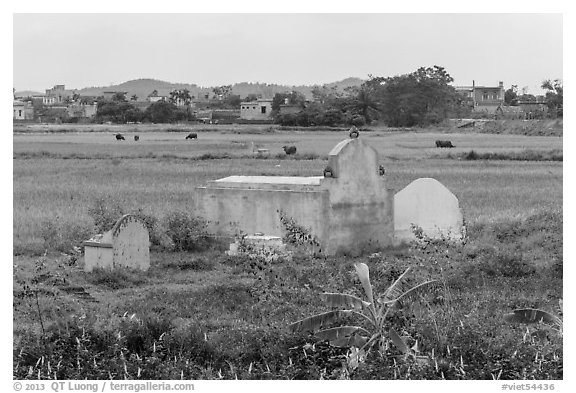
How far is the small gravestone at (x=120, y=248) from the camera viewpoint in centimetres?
1475

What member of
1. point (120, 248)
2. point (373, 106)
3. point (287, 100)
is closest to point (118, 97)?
point (287, 100)

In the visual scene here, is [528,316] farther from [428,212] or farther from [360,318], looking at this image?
[428,212]

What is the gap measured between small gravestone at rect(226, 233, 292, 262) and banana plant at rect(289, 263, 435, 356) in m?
5.08

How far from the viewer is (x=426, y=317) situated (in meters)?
10.6

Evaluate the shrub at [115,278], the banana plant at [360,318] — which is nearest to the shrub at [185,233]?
the shrub at [115,278]

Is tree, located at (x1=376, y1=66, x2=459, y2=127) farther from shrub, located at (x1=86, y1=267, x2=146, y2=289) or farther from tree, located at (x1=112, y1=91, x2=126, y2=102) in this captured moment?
shrub, located at (x1=86, y1=267, x2=146, y2=289)

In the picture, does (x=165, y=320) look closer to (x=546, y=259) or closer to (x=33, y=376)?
(x=33, y=376)

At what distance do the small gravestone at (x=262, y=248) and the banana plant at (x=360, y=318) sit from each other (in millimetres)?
5084

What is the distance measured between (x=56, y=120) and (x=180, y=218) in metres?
85.4

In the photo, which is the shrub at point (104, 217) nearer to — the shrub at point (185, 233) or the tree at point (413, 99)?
the shrub at point (185, 233)

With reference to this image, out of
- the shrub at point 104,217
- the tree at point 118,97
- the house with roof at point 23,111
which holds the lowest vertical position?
the shrub at point 104,217

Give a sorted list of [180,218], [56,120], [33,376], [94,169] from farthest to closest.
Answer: [56,120]
[94,169]
[180,218]
[33,376]

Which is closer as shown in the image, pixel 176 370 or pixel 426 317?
pixel 176 370

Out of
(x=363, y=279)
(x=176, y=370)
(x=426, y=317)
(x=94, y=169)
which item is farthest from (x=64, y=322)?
(x=94, y=169)
